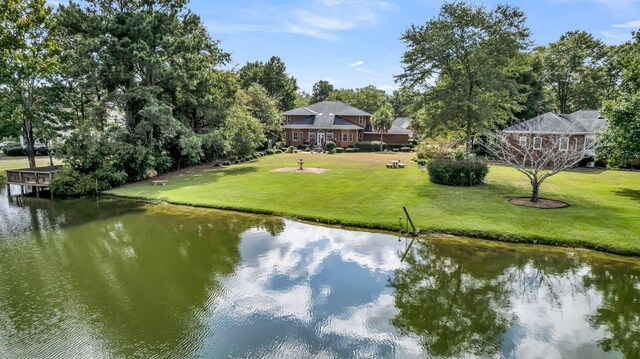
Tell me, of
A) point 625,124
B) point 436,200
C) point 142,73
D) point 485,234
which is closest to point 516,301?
point 485,234

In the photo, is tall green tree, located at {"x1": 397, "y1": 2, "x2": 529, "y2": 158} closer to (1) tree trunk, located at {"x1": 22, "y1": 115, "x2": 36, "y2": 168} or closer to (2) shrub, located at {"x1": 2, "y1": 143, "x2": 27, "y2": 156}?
(1) tree trunk, located at {"x1": 22, "y1": 115, "x2": 36, "y2": 168}

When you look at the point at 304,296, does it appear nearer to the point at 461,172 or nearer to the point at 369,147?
the point at 461,172

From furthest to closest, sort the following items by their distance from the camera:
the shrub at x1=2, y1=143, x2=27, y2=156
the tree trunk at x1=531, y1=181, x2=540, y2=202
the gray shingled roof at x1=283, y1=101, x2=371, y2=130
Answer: the gray shingled roof at x1=283, y1=101, x2=371, y2=130, the shrub at x1=2, y1=143, x2=27, y2=156, the tree trunk at x1=531, y1=181, x2=540, y2=202

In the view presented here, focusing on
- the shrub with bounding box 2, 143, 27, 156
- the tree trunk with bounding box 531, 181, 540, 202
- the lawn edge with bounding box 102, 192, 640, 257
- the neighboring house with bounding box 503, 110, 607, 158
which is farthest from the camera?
the shrub with bounding box 2, 143, 27, 156

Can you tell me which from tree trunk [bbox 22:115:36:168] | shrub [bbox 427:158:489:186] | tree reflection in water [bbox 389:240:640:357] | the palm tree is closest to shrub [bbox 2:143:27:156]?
tree trunk [bbox 22:115:36:168]

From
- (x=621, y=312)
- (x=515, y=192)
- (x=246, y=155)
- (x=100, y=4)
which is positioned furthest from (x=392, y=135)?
(x=621, y=312)

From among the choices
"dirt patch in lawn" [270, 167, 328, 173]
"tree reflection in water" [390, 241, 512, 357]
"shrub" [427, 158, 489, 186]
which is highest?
"shrub" [427, 158, 489, 186]

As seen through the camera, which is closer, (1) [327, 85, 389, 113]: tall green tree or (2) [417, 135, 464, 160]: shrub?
(2) [417, 135, 464, 160]: shrub
